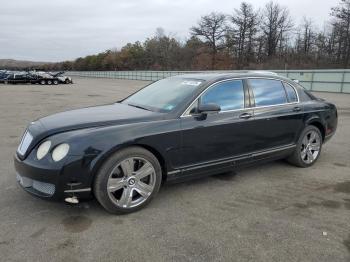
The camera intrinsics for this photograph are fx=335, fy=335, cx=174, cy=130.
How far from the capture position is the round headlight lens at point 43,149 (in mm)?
3496

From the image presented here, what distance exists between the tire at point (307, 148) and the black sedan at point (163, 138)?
0.06ft

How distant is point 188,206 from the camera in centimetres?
400

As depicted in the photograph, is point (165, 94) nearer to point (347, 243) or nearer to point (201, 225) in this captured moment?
point (201, 225)

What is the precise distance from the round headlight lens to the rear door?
2758 millimetres

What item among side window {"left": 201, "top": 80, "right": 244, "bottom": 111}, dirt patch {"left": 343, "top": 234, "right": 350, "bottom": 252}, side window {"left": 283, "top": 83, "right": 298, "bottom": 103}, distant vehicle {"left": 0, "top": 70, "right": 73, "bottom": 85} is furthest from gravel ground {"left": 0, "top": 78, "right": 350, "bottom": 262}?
distant vehicle {"left": 0, "top": 70, "right": 73, "bottom": 85}

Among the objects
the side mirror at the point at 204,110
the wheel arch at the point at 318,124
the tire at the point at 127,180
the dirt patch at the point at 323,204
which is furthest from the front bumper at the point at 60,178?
the wheel arch at the point at 318,124

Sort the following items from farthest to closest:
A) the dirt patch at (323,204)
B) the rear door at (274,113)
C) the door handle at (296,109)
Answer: the door handle at (296,109) < the rear door at (274,113) < the dirt patch at (323,204)

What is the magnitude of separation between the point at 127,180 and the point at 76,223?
695mm

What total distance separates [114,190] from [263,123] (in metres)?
2.39

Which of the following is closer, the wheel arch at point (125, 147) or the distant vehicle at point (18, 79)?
the wheel arch at point (125, 147)

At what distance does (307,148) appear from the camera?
5602 millimetres

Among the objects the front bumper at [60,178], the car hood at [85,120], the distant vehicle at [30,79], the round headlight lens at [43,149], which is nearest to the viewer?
the front bumper at [60,178]

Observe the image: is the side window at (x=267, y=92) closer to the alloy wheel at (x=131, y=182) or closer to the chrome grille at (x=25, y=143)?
the alloy wheel at (x=131, y=182)

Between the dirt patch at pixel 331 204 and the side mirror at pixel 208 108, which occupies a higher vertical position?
the side mirror at pixel 208 108
